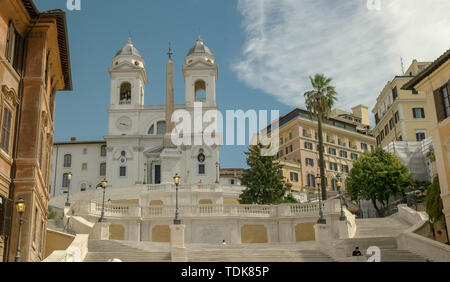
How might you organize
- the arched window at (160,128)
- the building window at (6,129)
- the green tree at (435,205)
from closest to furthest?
the building window at (6,129) → the green tree at (435,205) → the arched window at (160,128)

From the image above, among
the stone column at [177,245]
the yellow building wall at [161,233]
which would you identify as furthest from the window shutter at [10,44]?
the yellow building wall at [161,233]

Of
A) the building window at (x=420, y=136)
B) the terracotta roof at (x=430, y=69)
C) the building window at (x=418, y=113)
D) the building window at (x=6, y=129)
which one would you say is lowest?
the building window at (x=6, y=129)

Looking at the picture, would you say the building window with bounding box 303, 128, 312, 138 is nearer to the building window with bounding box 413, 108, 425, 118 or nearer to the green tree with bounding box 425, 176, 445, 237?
the building window with bounding box 413, 108, 425, 118

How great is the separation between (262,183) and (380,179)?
10823 millimetres

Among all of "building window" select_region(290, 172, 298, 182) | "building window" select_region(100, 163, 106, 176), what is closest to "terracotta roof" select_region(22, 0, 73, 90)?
"building window" select_region(100, 163, 106, 176)

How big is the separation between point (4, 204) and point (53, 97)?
1113 cm

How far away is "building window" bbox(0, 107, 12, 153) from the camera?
1931 centimetres

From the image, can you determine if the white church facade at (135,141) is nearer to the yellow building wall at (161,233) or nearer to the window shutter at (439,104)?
the yellow building wall at (161,233)

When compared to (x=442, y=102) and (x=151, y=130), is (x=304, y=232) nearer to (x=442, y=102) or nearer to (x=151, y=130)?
(x=442, y=102)

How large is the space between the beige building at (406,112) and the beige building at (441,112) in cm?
3440

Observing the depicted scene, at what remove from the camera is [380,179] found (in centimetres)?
4844

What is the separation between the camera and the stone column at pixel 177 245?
25016 millimetres

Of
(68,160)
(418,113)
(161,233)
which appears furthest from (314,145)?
(161,233)

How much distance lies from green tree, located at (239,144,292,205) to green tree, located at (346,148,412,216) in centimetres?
740
